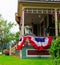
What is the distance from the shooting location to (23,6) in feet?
67.8

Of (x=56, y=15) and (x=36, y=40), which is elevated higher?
(x=56, y=15)

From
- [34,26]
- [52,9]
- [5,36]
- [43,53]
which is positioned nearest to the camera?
[43,53]

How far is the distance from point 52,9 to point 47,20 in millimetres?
4296

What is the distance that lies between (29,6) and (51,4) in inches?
71.5

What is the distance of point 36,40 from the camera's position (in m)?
20.0

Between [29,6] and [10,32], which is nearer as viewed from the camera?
[29,6]

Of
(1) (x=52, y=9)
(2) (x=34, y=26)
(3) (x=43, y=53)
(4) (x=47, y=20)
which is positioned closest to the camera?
(3) (x=43, y=53)

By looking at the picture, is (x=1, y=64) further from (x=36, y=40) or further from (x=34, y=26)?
(x=34, y=26)

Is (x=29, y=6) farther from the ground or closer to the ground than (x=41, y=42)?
farther from the ground

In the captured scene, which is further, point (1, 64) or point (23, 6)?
point (23, 6)

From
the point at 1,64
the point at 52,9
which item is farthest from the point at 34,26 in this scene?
the point at 1,64

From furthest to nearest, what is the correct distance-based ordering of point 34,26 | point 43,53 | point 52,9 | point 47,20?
point 34,26 < point 47,20 < point 52,9 < point 43,53

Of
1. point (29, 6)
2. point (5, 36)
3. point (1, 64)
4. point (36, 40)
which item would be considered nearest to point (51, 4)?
point (29, 6)

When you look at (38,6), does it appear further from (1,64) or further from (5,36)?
(5,36)
